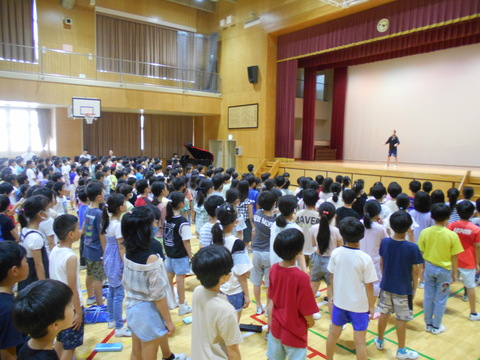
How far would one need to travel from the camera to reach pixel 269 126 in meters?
13.8

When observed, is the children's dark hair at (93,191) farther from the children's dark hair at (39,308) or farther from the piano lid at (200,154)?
the piano lid at (200,154)

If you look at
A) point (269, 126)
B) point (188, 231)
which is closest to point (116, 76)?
point (269, 126)

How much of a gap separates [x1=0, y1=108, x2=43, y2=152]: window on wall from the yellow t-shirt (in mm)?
15178

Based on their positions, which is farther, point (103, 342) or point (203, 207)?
point (203, 207)

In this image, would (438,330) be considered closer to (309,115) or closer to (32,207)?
(32,207)

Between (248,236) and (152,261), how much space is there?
287cm

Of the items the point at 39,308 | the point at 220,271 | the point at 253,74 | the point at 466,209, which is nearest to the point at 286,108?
the point at 253,74

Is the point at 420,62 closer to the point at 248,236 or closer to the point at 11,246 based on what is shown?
the point at 248,236

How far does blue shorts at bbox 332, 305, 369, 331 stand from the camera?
2559 millimetres

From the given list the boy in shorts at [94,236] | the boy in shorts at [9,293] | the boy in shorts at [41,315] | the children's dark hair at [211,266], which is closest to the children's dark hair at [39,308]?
the boy in shorts at [41,315]

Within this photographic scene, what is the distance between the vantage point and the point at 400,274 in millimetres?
2887

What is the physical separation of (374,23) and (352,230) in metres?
9.62

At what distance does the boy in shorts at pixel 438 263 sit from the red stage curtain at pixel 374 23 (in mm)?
A: 7447

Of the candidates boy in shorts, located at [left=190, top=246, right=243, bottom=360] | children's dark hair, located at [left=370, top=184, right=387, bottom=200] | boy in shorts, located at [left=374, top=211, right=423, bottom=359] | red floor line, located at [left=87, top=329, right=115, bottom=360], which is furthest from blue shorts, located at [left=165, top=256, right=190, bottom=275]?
children's dark hair, located at [left=370, top=184, right=387, bottom=200]
